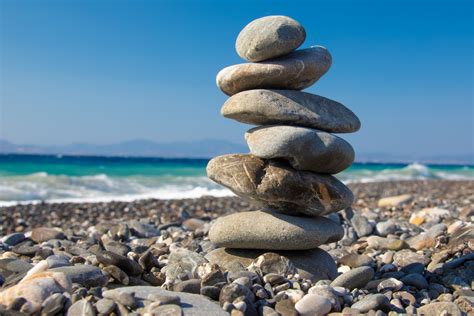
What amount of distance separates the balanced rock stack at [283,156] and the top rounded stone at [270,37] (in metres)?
0.01

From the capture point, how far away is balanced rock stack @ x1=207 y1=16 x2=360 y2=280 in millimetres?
5715

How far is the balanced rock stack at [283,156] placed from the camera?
5715 millimetres

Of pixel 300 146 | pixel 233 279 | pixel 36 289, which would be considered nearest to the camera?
pixel 36 289

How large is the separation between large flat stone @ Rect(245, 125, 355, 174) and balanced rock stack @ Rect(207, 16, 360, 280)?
1 centimetres

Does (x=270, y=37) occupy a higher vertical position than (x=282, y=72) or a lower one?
higher

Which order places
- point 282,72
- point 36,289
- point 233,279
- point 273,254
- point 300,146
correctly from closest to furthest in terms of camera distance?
point 36,289 < point 233,279 < point 300,146 < point 273,254 < point 282,72

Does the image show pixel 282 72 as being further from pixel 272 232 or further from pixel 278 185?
→ pixel 272 232

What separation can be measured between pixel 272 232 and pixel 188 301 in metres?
1.81

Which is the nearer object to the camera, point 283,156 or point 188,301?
point 188,301

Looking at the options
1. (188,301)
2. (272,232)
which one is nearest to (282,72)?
(272,232)

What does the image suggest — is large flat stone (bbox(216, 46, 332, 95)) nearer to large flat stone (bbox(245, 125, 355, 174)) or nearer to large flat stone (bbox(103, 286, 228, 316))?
large flat stone (bbox(245, 125, 355, 174))

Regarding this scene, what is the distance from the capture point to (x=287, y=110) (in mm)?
5781

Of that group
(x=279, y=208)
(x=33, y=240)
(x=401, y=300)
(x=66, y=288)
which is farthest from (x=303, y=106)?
(x=33, y=240)

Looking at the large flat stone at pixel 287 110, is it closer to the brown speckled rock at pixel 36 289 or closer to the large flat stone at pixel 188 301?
the large flat stone at pixel 188 301
